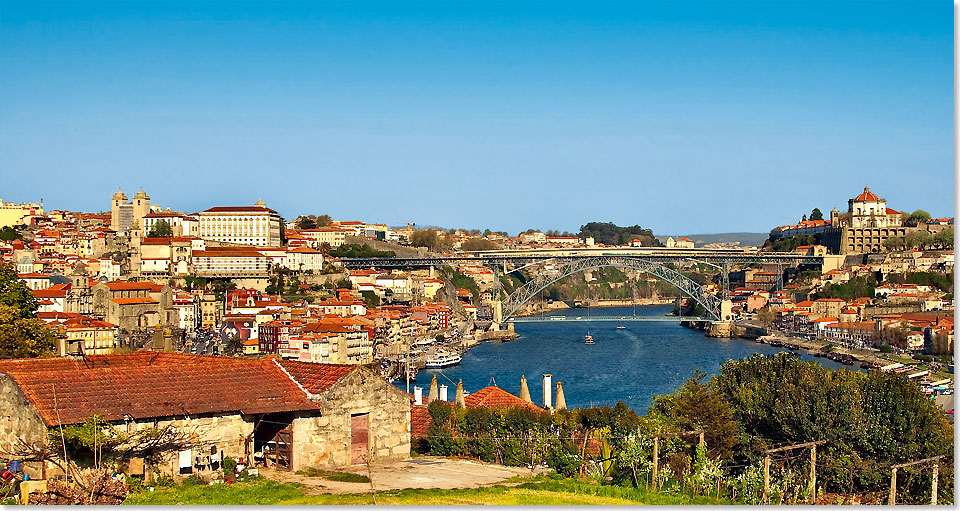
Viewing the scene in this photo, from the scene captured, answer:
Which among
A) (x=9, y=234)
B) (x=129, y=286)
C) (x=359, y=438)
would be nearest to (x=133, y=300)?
(x=129, y=286)

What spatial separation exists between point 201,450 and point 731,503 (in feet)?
8.57

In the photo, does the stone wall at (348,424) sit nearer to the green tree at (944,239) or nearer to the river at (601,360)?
the river at (601,360)

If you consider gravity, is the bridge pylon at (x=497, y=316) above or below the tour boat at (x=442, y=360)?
above

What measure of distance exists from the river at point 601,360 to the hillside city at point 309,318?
3.14ft

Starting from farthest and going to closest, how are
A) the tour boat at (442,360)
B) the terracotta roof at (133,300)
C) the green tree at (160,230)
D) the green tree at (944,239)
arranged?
the green tree at (944,239)
the green tree at (160,230)
the tour boat at (442,360)
the terracotta roof at (133,300)

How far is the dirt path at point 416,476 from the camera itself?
587 cm

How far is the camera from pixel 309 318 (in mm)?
29328

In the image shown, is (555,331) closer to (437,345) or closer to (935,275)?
(437,345)

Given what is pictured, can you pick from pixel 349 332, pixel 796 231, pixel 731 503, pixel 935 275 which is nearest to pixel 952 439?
pixel 731 503

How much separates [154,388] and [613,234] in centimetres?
7661

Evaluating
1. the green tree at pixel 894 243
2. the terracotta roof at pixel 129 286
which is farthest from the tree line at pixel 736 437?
the green tree at pixel 894 243

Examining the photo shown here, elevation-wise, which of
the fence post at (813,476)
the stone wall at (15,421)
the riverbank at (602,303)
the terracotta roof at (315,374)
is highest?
the terracotta roof at (315,374)

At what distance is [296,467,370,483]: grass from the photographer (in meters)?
6.05

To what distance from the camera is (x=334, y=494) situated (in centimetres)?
566
